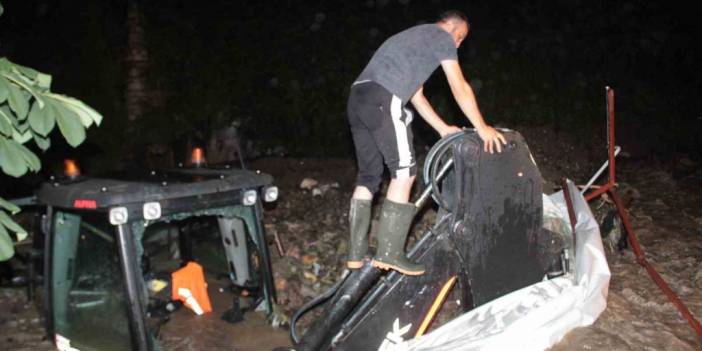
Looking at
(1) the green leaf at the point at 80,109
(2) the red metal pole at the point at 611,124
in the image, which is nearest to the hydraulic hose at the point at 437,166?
(2) the red metal pole at the point at 611,124

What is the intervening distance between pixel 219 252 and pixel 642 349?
3.77m

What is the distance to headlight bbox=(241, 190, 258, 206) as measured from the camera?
4798 mm

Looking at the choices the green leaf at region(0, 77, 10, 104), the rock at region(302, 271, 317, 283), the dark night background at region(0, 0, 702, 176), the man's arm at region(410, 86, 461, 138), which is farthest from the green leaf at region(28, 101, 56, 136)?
the dark night background at region(0, 0, 702, 176)

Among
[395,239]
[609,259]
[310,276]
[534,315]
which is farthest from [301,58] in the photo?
[534,315]

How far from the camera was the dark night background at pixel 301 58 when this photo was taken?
912 cm

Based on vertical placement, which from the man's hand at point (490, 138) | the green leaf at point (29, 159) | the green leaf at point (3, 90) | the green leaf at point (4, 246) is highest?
the green leaf at point (3, 90)

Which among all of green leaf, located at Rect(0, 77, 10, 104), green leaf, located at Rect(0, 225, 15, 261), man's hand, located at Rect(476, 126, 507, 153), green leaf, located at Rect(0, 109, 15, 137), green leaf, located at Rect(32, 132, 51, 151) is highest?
green leaf, located at Rect(0, 77, 10, 104)

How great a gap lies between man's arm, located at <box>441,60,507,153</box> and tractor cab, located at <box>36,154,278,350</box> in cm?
203

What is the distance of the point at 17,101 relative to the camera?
2035 mm

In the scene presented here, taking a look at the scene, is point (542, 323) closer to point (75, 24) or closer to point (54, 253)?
point (54, 253)

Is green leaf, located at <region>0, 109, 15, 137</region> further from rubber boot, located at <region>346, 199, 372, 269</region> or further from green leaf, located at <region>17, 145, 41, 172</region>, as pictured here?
rubber boot, located at <region>346, 199, 372, 269</region>

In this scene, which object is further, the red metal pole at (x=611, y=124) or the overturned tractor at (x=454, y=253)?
the red metal pole at (x=611, y=124)

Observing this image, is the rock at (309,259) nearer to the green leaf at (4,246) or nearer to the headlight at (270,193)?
the headlight at (270,193)

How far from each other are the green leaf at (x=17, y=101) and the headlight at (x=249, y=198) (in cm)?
275
